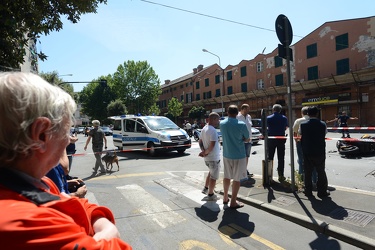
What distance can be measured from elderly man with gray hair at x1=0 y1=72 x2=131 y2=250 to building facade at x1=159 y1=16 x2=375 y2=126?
2459 cm

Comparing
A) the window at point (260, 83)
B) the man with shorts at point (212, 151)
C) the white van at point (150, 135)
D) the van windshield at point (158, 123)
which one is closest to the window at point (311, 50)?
the window at point (260, 83)

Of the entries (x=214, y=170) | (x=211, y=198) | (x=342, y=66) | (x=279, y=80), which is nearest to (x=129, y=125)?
(x=214, y=170)

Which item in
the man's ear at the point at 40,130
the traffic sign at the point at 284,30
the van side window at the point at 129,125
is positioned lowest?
the man's ear at the point at 40,130

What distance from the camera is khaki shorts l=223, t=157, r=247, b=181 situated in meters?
5.04

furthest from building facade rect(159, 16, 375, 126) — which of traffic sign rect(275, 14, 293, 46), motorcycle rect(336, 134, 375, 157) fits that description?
traffic sign rect(275, 14, 293, 46)

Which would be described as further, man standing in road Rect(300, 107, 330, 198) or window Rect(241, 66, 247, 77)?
window Rect(241, 66, 247, 77)

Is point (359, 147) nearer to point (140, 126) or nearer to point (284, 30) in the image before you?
point (284, 30)

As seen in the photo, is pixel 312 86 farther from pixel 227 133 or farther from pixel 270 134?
pixel 227 133

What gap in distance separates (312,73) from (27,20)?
3245 centimetres

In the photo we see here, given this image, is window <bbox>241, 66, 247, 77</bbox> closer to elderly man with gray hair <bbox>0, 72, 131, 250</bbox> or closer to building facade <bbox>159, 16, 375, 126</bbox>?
building facade <bbox>159, 16, 375, 126</bbox>

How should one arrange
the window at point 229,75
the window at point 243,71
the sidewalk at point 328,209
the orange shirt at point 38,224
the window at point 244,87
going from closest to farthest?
the orange shirt at point 38,224 < the sidewalk at point 328,209 < the window at point 244,87 < the window at point 243,71 < the window at point 229,75

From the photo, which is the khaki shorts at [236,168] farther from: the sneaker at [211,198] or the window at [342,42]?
the window at [342,42]

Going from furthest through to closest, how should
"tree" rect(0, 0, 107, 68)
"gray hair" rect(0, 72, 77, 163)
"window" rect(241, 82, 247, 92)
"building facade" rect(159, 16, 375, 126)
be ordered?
"window" rect(241, 82, 247, 92)
"building facade" rect(159, 16, 375, 126)
"tree" rect(0, 0, 107, 68)
"gray hair" rect(0, 72, 77, 163)

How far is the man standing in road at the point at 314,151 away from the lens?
521cm
